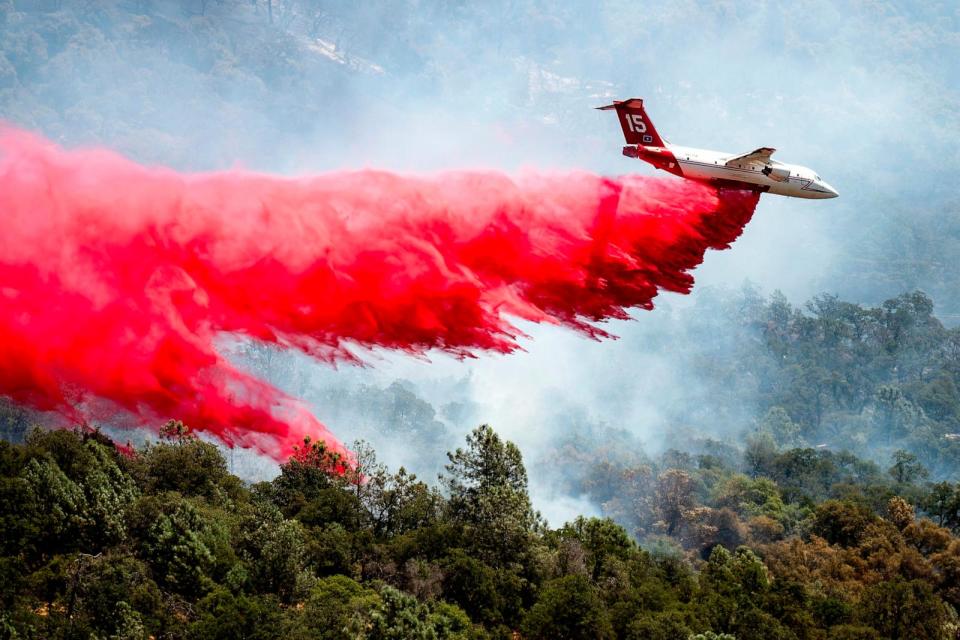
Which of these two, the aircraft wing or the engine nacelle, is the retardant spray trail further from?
the engine nacelle

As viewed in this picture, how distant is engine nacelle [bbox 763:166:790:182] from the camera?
53.5 metres

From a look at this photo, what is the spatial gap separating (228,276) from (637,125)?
19195 millimetres

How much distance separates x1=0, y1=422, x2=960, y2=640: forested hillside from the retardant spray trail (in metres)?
5.41

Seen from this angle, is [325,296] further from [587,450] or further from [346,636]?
[587,450]

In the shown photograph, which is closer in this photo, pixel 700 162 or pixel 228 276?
pixel 228 276

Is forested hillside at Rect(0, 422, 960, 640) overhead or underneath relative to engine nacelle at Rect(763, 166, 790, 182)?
underneath

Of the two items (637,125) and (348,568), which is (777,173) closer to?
(637,125)

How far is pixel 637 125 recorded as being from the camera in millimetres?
54375

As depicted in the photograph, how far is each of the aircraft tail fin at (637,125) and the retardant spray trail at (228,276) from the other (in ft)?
19.5

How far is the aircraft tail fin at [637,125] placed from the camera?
2128 inches

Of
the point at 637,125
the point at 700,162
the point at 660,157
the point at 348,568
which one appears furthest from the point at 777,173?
the point at 348,568

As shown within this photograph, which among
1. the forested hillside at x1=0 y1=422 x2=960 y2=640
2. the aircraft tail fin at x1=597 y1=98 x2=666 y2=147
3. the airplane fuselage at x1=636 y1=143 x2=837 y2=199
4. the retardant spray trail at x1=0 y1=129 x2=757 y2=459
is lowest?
the forested hillside at x1=0 y1=422 x2=960 y2=640

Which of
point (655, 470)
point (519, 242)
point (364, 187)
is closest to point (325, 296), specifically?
point (364, 187)

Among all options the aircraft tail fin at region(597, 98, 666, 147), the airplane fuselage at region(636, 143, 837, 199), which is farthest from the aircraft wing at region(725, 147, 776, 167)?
the aircraft tail fin at region(597, 98, 666, 147)
